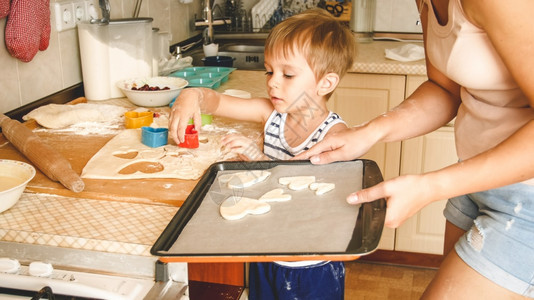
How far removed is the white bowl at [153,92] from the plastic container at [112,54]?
4 cm

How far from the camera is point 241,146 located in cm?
131

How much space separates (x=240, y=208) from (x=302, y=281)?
36cm

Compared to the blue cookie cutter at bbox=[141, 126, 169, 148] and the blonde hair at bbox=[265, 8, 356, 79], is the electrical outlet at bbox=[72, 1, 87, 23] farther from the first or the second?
the blonde hair at bbox=[265, 8, 356, 79]

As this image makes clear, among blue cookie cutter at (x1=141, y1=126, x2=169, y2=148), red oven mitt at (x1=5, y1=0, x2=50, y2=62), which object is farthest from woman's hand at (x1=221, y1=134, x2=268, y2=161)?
red oven mitt at (x1=5, y1=0, x2=50, y2=62)

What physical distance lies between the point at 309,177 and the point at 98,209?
42 cm

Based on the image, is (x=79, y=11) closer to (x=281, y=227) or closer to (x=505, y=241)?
(x=281, y=227)

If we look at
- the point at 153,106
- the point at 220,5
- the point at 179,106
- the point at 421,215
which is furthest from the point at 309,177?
the point at 220,5

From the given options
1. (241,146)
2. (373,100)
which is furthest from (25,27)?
(373,100)

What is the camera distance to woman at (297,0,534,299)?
788 millimetres

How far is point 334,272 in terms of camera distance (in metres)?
1.25

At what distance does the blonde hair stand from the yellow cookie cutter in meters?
0.39

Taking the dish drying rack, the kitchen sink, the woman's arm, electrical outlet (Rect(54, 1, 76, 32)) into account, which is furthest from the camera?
the dish drying rack

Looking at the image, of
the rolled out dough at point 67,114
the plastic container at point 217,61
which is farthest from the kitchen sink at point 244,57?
the rolled out dough at point 67,114

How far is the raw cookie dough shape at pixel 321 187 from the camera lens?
1020mm
